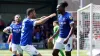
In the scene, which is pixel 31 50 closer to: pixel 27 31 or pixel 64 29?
pixel 27 31

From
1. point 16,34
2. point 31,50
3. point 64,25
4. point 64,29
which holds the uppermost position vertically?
point 64,25

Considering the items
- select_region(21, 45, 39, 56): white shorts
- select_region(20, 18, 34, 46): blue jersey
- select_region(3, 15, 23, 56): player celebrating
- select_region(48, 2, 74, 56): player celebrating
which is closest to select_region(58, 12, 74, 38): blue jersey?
select_region(48, 2, 74, 56): player celebrating

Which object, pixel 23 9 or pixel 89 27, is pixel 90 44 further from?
pixel 23 9

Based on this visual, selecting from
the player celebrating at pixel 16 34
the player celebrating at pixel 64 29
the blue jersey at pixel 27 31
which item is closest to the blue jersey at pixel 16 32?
the player celebrating at pixel 16 34

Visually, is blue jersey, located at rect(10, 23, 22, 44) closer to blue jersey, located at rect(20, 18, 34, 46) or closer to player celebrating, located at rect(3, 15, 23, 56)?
player celebrating, located at rect(3, 15, 23, 56)

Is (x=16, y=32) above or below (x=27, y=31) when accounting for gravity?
below

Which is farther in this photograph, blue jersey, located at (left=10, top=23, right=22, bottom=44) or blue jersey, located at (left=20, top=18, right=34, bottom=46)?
blue jersey, located at (left=10, top=23, right=22, bottom=44)

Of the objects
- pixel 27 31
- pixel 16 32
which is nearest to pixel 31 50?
pixel 27 31

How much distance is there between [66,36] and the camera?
1131cm

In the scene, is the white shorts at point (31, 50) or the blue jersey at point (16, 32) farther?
the blue jersey at point (16, 32)

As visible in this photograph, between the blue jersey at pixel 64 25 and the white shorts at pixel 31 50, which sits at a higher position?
the blue jersey at pixel 64 25

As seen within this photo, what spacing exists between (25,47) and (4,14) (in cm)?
2791

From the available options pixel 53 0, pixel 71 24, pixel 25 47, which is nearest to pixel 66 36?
pixel 71 24

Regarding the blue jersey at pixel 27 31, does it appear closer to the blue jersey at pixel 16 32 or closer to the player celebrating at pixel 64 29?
the player celebrating at pixel 64 29
